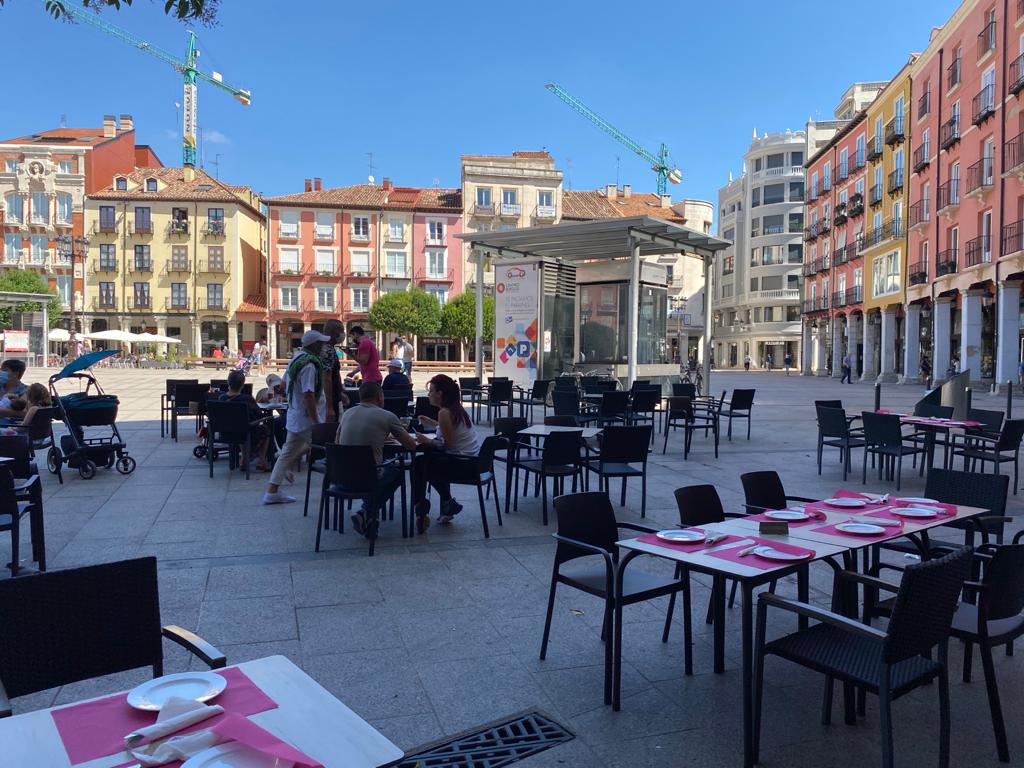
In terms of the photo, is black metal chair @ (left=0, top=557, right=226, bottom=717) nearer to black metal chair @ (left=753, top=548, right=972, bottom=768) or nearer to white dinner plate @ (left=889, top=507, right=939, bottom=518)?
black metal chair @ (left=753, top=548, right=972, bottom=768)

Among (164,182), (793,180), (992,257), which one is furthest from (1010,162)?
(164,182)

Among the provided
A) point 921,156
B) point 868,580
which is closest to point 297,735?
point 868,580

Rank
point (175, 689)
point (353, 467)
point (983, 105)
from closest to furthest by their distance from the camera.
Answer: point (175, 689), point (353, 467), point (983, 105)

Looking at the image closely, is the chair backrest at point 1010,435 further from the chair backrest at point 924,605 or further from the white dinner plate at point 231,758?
the white dinner plate at point 231,758

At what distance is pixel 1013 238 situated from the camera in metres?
26.9

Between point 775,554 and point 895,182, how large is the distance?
4123 cm

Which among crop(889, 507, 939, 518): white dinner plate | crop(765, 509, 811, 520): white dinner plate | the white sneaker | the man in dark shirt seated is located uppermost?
the man in dark shirt seated

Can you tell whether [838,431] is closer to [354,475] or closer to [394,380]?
[394,380]

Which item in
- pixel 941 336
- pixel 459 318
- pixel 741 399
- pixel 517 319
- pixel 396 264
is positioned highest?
pixel 396 264

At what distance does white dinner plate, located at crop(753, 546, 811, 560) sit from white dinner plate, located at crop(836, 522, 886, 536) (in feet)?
1.84

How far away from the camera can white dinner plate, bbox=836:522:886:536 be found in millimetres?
3732

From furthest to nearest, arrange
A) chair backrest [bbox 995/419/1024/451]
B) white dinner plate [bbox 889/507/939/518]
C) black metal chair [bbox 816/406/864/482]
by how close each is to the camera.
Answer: black metal chair [bbox 816/406/864/482] → chair backrest [bbox 995/419/1024/451] → white dinner plate [bbox 889/507/939/518]

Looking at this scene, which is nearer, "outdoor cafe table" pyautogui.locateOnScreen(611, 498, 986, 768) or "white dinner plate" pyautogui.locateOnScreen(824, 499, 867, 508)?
"outdoor cafe table" pyautogui.locateOnScreen(611, 498, 986, 768)

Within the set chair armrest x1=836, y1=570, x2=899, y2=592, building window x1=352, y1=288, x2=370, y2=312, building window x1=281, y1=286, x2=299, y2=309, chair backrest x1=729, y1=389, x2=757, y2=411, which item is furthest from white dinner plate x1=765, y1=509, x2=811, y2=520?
building window x1=281, y1=286, x2=299, y2=309
